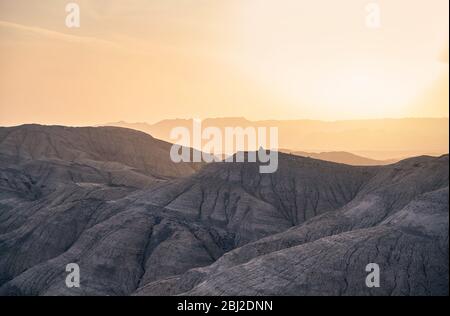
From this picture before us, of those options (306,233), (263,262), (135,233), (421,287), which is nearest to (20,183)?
(135,233)

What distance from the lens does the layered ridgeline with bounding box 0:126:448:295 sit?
240ft

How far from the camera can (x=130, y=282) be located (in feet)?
320

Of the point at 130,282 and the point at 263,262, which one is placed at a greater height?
the point at 263,262

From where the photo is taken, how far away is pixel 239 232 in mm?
115062

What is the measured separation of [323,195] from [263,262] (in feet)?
163

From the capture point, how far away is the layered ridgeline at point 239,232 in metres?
73.2
